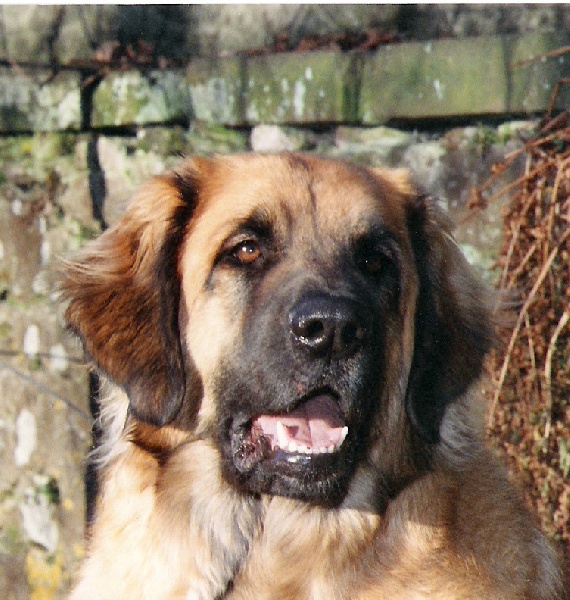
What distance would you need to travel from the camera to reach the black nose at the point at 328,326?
2.85 meters

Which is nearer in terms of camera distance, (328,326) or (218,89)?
(328,326)

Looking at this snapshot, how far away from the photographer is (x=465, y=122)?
15.8 feet

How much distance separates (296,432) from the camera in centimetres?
305

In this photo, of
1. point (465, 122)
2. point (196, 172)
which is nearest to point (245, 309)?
point (196, 172)

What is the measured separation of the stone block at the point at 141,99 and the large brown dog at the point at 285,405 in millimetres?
1795

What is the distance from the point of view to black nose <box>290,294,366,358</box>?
9.36 ft

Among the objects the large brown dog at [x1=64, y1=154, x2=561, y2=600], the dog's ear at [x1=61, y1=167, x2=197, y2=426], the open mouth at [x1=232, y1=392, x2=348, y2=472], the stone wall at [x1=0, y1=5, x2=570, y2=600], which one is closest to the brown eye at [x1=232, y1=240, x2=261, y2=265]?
the large brown dog at [x1=64, y1=154, x2=561, y2=600]

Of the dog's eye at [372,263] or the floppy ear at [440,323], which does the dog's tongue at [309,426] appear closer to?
the floppy ear at [440,323]

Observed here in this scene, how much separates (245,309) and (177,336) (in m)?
0.26

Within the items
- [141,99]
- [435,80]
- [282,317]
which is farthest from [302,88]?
[282,317]

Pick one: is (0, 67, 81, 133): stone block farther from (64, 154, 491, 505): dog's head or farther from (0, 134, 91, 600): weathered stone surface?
(64, 154, 491, 505): dog's head

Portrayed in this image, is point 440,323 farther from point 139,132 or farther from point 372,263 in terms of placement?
point 139,132

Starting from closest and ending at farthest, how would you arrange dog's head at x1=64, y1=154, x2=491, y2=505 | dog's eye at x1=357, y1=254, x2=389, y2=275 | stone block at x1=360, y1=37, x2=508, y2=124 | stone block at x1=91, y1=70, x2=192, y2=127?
dog's head at x1=64, y1=154, x2=491, y2=505
dog's eye at x1=357, y1=254, x2=389, y2=275
stone block at x1=360, y1=37, x2=508, y2=124
stone block at x1=91, y1=70, x2=192, y2=127

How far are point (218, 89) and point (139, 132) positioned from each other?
19.1 inches
